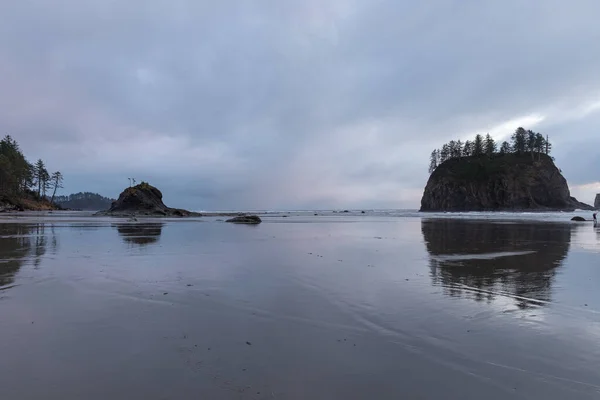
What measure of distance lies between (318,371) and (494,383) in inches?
84.2

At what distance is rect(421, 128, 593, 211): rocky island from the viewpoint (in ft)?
410

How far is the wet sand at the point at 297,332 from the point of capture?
4.01 meters

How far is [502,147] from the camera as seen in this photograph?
155750 mm

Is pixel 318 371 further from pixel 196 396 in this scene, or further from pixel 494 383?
pixel 494 383

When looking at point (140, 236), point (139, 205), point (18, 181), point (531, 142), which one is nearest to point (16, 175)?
point (18, 181)

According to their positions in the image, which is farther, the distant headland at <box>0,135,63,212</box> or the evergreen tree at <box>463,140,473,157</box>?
the evergreen tree at <box>463,140,473,157</box>

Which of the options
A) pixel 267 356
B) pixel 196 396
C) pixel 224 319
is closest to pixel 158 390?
pixel 196 396

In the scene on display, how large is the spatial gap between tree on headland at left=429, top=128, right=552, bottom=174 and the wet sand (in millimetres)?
160234

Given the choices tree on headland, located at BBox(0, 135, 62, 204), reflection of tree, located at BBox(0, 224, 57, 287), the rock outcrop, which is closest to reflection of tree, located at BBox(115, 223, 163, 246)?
reflection of tree, located at BBox(0, 224, 57, 287)

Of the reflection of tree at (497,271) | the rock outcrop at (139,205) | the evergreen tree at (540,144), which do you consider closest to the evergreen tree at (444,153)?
the evergreen tree at (540,144)

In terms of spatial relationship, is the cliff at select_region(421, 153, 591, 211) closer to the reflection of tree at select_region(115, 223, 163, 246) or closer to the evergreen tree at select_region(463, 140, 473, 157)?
the evergreen tree at select_region(463, 140, 473, 157)

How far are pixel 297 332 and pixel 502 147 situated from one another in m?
179

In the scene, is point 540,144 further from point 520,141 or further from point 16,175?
point 16,175

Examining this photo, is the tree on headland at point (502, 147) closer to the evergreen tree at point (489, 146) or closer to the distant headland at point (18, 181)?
the evergreen tree at point (489, 146)
